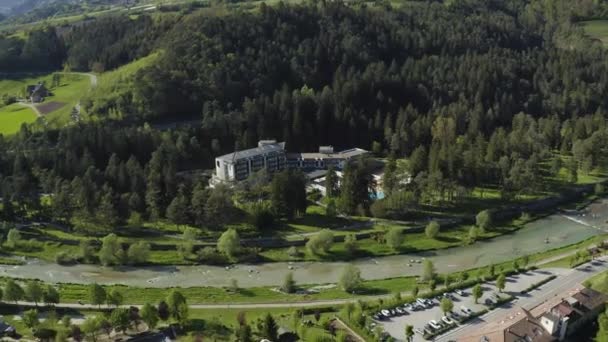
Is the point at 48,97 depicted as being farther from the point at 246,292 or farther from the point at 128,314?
the point at 128,314

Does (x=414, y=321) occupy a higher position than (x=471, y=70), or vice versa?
(x=471, y=70)

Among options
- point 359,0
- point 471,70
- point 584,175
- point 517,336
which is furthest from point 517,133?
point 359,0

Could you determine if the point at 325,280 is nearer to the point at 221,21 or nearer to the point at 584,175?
the point at 584,175

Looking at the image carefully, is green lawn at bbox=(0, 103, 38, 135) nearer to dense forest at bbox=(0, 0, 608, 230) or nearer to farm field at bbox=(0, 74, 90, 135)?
farm field at bbox=(0, 74, 90, 135)

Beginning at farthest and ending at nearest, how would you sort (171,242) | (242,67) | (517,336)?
1. (242,67)
2. (171,242)
3. (517,336)

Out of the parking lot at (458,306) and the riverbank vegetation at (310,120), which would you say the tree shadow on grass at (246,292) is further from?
the parking lot at (458,306)

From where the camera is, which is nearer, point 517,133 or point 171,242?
point 171,242

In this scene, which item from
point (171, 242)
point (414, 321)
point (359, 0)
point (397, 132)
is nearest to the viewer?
point (414, 321)

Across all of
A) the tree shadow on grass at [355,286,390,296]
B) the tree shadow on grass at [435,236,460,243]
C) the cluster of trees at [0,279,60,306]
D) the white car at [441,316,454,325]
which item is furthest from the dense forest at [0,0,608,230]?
the white car at [441,316,454,325]
